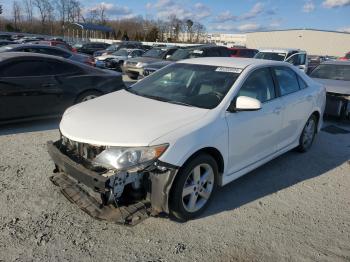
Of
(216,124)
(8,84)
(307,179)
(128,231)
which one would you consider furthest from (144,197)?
(8,84)

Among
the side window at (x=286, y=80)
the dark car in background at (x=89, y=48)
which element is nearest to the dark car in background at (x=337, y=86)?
the side window at (x=286, y=80)

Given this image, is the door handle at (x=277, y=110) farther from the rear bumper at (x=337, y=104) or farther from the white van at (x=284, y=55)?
the white van at (x=284, y=55)

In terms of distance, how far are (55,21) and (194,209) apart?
84.0m

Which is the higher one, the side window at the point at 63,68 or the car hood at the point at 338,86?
→ the side window at the point at 63,68

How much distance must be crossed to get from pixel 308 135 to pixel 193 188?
325cm

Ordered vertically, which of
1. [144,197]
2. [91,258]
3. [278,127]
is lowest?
[91,258]

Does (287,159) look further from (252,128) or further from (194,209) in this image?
(194,209)

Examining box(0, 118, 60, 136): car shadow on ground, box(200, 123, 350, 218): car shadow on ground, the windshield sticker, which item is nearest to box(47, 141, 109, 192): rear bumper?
box(200, 123, 350, 218): car shadow on ground

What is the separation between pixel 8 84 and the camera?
652 cm

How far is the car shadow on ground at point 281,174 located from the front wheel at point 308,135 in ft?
0.40

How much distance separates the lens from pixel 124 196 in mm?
3451

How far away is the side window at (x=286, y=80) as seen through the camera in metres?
5.11

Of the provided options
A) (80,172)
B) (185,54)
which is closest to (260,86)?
(80,172)

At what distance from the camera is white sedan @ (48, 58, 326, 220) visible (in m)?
3.31
